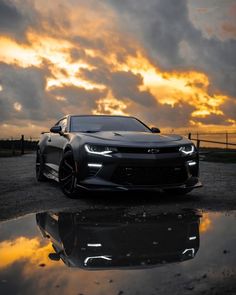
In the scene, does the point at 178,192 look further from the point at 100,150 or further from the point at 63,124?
the point at 63,124

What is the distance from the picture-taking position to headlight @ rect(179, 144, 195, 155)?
276 inches

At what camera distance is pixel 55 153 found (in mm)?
8531

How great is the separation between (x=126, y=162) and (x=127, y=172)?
0.15 metres

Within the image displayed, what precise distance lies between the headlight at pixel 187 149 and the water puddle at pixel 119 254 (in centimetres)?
168

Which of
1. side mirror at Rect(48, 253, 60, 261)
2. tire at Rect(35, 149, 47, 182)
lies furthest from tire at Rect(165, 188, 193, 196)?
side mirror at Rect(48, 253, 60, 261)

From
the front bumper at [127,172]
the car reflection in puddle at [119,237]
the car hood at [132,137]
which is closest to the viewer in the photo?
the car reflection in puddle at [119,237]

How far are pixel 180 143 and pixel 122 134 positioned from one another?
35.6 inches

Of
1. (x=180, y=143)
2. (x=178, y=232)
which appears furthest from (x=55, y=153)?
(x=178, y=232)

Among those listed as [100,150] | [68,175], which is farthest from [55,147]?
[100,150]

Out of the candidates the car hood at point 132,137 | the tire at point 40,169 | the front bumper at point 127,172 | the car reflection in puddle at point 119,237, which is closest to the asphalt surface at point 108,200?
the front bumper at point 127,172

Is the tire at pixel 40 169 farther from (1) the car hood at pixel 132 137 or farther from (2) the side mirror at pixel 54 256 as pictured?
(2) the side mirror at pixel 54 256

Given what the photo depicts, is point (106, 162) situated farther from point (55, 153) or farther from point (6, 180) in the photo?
point (6, 180)

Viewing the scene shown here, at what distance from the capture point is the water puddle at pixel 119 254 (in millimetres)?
2865

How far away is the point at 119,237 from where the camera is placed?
427 centimetres
